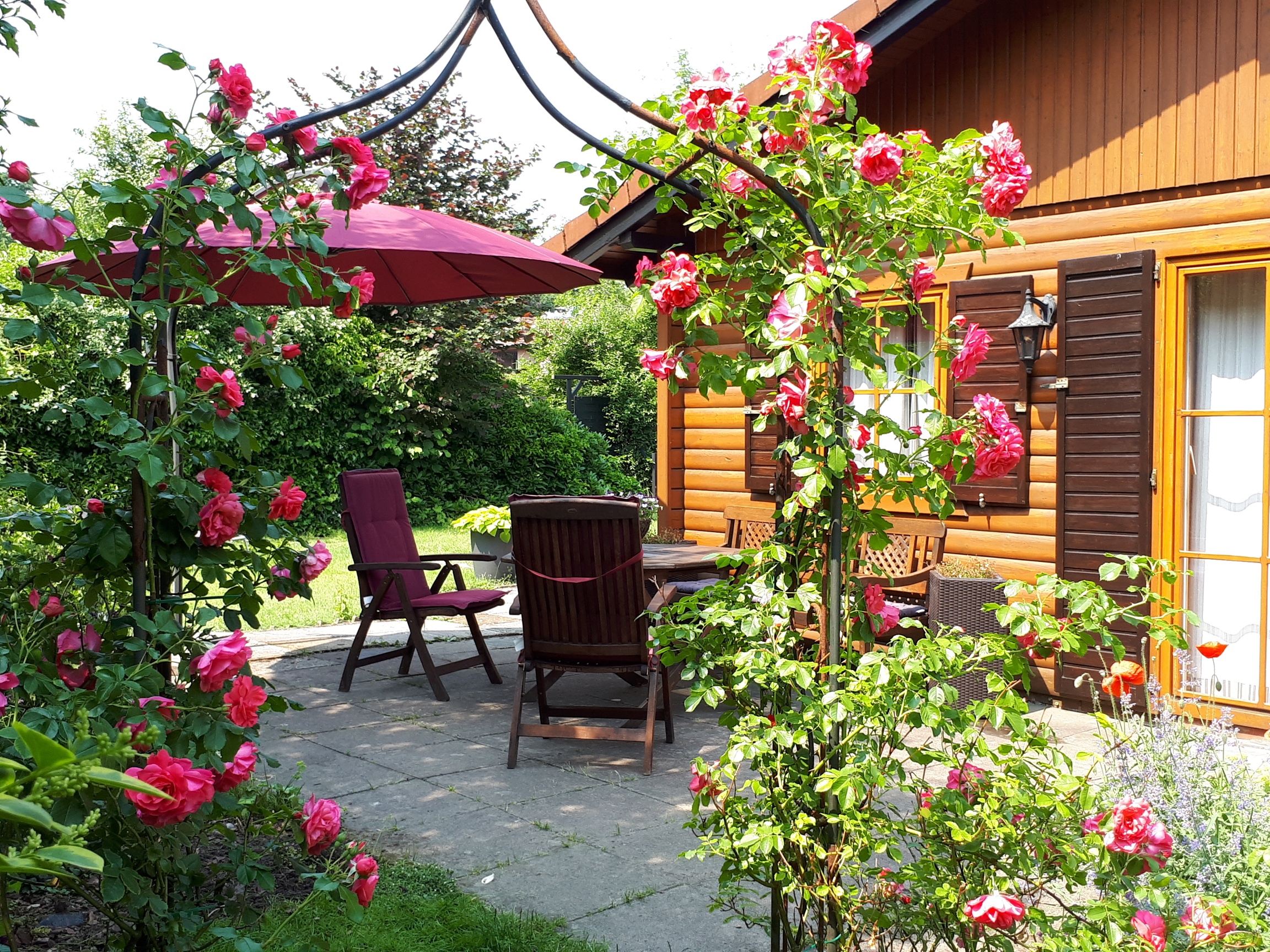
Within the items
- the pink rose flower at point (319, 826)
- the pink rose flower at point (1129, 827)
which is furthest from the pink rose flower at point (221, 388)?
the pink rose flower at point (1129, 827)

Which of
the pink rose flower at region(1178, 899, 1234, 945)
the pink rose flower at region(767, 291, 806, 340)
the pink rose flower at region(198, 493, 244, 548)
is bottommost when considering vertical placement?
the pink rose flower at region(1178, 899, 1234, 945)

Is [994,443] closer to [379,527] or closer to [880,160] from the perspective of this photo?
[880,160]

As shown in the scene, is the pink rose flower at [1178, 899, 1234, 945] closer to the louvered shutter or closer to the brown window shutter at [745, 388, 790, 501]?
the louvered shutter

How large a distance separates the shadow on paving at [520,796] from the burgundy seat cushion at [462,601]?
48 cm

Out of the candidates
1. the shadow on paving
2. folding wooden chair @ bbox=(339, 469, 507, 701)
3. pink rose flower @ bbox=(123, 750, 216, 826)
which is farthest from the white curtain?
pink rose flower @ bbox=(123, 750, 216, 826)

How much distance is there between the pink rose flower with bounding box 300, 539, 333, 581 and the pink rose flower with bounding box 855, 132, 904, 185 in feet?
4.65

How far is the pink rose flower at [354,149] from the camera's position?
2.31 metres

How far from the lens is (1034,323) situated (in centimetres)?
562

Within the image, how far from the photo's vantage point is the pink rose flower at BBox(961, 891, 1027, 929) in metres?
1.84

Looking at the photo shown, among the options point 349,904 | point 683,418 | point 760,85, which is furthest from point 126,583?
point 683,418

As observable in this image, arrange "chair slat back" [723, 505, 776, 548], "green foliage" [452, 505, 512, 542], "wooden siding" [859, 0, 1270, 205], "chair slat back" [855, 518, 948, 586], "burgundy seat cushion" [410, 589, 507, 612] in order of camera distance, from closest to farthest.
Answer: "wooden siding" [859, 0, 1270, 205] < "burgundy seat cushion" [410, 589, 507, 612] < "chair slat back" [855, 518, 948, 586] < "chair slat back" [723, 505, 776, 548] < "green foliage" [452, 505, 512, 542]

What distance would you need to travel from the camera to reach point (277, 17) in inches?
366

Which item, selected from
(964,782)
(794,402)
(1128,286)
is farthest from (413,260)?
(964,782)

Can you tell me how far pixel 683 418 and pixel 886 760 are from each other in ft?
19.8
